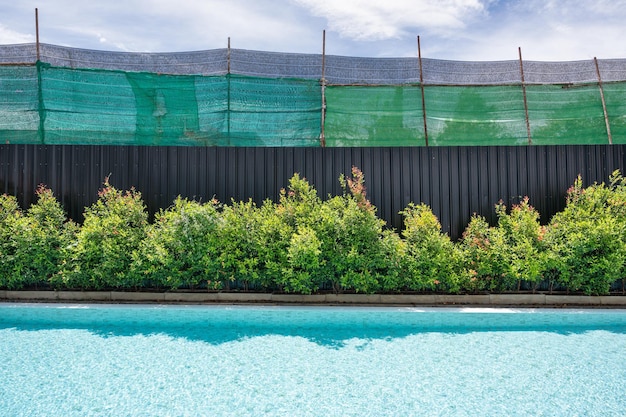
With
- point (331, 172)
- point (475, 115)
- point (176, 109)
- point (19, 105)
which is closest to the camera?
point (331, 172)

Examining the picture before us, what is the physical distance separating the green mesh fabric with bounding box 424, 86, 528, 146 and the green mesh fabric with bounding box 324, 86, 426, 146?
37 centimetres

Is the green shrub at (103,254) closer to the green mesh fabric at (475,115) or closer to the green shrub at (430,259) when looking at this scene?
the green shrub at (430,259)

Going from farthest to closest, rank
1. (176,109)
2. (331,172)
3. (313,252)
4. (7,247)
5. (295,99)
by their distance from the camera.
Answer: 1. (295,99)
2. (176,109)
3. (331,172)
4. (7,247)
5. (313,252)

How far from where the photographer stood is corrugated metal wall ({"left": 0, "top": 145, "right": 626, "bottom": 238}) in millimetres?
6199

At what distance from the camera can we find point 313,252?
16.0 feet

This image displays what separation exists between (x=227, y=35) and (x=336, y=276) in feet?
22.6

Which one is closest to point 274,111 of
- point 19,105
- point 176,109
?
point 176,109

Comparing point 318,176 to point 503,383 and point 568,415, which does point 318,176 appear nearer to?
point 503,383

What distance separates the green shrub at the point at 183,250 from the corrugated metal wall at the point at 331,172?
3.60 feet

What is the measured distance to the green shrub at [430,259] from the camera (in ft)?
16.6

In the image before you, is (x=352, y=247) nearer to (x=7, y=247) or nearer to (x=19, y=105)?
(x=7, y=247)

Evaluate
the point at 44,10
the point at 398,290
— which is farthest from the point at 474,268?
the point at 44,10

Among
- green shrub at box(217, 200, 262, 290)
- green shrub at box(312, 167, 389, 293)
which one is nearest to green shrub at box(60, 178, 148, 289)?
green shrub at box(217, 200, 262, 290)

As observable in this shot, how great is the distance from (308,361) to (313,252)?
54.6 inches
